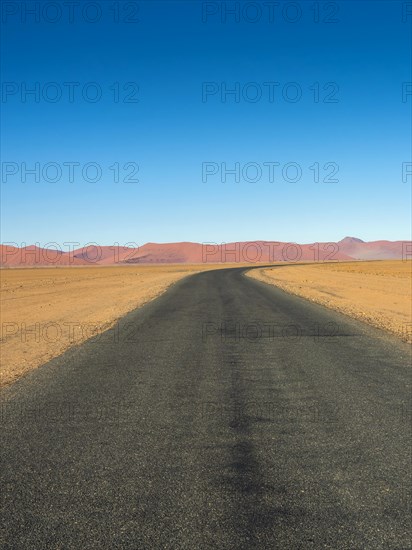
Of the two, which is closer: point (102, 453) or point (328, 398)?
point (102, 453)

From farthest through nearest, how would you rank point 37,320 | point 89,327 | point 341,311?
1. point 341,311
2. point 37,320
3. point 89,327

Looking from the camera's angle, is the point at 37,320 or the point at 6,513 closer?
the point at 6,513

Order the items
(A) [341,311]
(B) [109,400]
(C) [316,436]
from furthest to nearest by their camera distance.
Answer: (A) [341,311] → (B) [109,400] → (C) [316,436]

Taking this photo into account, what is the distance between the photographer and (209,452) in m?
4.68

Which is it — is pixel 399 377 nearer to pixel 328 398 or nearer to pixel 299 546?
pixel 328 398

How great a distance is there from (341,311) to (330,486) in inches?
576

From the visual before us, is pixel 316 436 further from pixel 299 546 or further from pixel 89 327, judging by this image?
pixel 89 327

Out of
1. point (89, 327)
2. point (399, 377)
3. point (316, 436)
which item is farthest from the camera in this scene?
point (89, 327)

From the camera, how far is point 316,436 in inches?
202

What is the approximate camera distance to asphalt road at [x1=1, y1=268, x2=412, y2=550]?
3365mm

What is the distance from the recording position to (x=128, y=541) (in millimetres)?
3209

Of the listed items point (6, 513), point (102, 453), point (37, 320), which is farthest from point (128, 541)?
point (37, 320)

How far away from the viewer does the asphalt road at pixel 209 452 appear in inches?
132

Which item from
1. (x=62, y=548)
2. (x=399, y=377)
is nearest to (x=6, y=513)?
(x=62, y=548)
